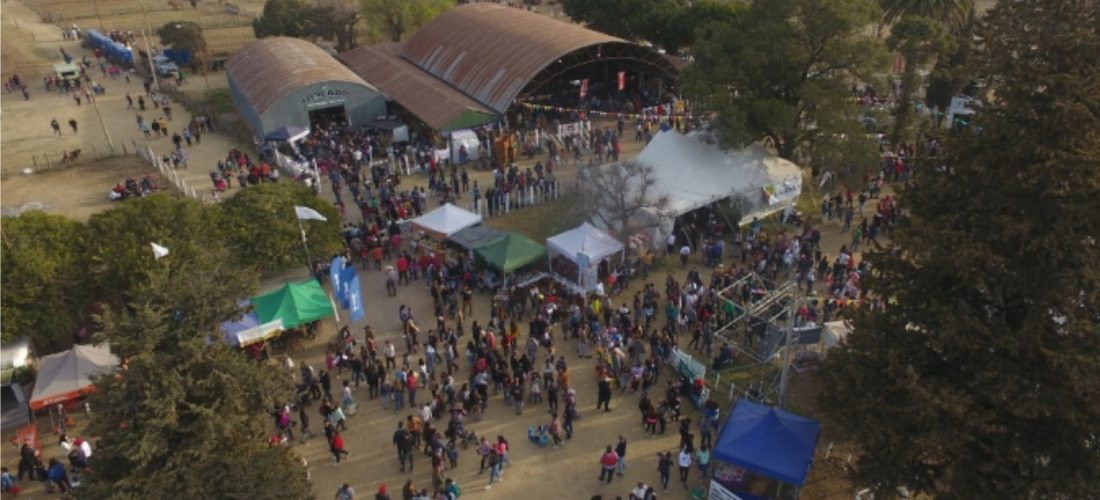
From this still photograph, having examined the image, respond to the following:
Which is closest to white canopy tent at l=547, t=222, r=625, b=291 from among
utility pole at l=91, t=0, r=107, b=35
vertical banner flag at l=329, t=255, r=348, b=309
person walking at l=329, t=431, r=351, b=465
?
vertical banner flag at l=329, t=255, r=348, b=309

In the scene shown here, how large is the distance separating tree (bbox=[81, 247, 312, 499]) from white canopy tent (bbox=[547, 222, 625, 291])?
32.5ft

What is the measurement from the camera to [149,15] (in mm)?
72750

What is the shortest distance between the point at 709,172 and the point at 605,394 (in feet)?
35.6

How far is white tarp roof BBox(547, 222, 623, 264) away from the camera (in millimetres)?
20562

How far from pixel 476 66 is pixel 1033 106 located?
96.7 feet

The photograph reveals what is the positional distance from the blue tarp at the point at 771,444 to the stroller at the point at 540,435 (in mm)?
3653

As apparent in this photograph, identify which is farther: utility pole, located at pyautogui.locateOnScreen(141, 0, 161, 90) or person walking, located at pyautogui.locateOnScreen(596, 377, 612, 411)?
utility pole, located at pyautogui.locateOnScreen(141, 0, 161, 90)

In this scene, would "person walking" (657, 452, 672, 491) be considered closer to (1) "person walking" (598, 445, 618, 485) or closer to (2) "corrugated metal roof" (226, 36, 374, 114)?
(1) "person walking" (598, 445, 618, 485)

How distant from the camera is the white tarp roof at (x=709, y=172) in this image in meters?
23.7

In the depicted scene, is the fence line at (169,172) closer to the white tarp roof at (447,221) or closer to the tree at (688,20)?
the white tarp roof at (447,221)

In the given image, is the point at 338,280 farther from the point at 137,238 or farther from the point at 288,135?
the point at 288,135

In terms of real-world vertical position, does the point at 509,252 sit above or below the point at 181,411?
below

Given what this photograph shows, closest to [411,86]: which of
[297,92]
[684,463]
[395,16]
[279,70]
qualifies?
[297,92]

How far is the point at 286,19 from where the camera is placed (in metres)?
50.7
